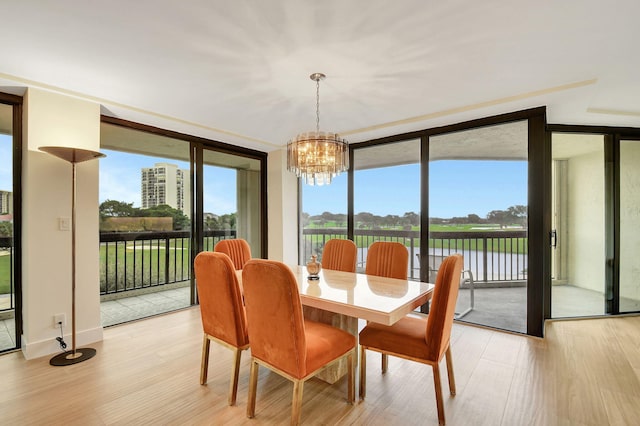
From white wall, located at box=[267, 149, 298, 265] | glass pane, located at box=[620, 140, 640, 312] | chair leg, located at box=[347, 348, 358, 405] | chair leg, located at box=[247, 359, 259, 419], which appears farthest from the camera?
white wall, located at box=[267, 149, 298, 265]

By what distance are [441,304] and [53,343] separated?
337cm

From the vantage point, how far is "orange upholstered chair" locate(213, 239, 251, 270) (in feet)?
11.0

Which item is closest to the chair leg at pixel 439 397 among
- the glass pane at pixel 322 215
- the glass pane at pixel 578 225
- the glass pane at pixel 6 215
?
the glass pane at pixel 578 225

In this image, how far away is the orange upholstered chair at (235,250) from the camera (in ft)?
11.0

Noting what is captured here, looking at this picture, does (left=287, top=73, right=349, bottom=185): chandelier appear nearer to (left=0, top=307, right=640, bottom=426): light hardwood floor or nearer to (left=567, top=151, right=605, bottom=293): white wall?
(left=0, top=307, right=640, bottom=426): light hardwood floor

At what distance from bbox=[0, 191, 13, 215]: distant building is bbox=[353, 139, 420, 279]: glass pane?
3.91 meters

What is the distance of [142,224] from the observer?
366 centimetres

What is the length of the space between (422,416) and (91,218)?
3.37 meters

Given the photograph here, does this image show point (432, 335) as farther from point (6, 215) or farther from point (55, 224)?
point (6, 215)

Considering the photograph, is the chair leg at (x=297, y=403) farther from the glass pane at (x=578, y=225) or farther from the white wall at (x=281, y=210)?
the glass pane at (x=578, y=225)

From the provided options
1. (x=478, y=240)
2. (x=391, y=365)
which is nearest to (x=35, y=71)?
(x=391, y=365)

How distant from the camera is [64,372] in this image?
234cm

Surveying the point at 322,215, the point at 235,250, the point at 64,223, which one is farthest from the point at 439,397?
the point at 322,215

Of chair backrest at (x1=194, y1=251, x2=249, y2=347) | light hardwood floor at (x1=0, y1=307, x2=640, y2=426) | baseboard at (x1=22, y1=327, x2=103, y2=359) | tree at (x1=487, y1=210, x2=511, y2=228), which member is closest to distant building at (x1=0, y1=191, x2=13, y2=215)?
baseboard at (x1=22, y1=327, x2=103, y2=359)
